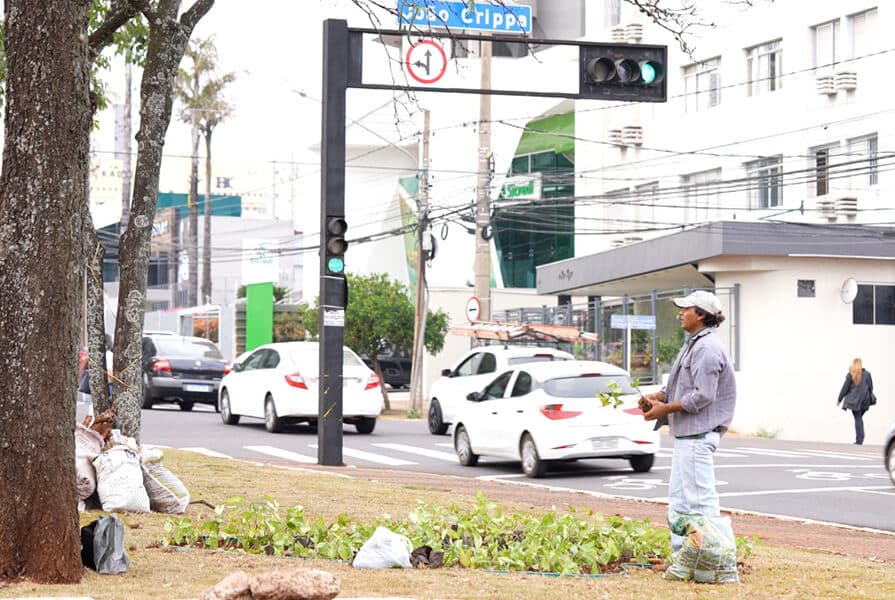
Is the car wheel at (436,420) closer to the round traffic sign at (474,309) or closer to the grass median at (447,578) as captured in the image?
the round traffic sign at (474,309)

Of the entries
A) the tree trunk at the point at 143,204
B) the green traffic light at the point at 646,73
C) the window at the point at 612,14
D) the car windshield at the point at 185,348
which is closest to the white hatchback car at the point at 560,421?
the green traffic light at the point at 646,73

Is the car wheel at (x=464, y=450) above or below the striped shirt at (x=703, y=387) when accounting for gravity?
below

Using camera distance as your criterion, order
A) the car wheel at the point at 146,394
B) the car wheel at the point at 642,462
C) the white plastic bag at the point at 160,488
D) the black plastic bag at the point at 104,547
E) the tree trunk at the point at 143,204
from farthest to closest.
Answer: the car wheel at the point at 146,394, the car wheel at the point at 642,462, the tree trunk at the point at 143,204, the white plastic bag at the point at 160,488, the black plastic bag at the point at 104,547

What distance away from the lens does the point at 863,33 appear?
118 ft

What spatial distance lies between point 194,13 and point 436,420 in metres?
15.7

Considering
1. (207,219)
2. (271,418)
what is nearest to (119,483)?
(271,418)

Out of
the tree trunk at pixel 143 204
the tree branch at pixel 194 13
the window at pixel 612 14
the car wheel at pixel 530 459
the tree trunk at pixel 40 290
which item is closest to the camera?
the tree trunk at pixel 40 290

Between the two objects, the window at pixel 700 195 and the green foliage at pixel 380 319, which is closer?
the green foliage at pixel 380 319

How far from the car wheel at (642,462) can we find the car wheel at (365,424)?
782cm

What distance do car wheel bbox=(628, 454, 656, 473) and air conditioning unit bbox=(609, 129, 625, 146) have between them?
2675 cm

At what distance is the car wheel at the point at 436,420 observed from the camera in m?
27.6

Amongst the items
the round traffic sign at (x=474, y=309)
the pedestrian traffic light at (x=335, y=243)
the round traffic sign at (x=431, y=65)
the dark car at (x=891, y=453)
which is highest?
the round traffic sign at (x=431, y=65)

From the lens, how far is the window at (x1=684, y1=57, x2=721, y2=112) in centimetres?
4178

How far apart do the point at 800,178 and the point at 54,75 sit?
32.5 m
